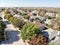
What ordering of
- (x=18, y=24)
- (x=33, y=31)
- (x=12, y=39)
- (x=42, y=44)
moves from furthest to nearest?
(x=18, y=24), (x=12, y=39), (x=33, y=31), (x=42, y=44)

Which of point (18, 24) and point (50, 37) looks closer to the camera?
point (50, 37)

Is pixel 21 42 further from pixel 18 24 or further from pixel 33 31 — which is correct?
pixel 18 24

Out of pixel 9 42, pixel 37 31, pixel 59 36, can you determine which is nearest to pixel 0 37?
pixel 9 42

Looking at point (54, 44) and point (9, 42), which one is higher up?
point (54, 44)

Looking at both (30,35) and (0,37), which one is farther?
(0,37)

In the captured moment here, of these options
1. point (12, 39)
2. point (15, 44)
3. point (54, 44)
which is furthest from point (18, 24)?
point (54, 44)

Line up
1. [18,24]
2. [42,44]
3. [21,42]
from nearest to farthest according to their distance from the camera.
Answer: [42,44] → [21,42] → [18,24]

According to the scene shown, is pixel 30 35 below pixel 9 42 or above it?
above

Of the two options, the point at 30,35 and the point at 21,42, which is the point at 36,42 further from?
the point at 21,42

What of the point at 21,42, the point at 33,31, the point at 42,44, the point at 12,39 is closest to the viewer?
the point at 42,44
